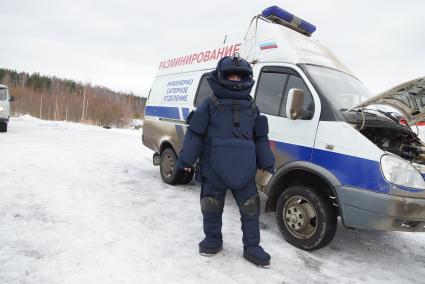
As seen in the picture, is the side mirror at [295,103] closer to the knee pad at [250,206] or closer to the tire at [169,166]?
the knee pad at [250,206]

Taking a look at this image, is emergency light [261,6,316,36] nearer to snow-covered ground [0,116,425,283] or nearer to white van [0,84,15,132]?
snow-covered ground [0,116,425,283]

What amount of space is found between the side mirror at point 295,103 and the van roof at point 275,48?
26.6 inches

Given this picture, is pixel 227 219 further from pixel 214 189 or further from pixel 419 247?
pixel 419 247

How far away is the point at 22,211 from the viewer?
3.95m

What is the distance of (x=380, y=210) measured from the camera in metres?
3.04

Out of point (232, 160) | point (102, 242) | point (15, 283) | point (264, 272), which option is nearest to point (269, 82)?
point (232, 160)

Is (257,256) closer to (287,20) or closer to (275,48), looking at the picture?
(275,48)

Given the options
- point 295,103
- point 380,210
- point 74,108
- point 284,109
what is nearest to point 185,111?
point 284,109

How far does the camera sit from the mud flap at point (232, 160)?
299 cm

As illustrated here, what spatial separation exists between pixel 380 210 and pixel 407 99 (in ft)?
4.66

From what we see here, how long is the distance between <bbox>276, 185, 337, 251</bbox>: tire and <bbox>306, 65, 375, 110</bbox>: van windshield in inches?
39.9

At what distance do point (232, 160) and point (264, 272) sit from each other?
Answer: 1.08 metres

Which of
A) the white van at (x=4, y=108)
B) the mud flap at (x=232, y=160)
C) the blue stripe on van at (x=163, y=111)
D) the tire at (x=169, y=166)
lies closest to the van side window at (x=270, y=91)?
the mud flap at (x=232, y=160)

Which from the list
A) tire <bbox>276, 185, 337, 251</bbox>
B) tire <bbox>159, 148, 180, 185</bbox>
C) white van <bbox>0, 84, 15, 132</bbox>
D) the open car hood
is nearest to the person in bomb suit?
tire <bbox>276, 185, 337, 251</bbox>
